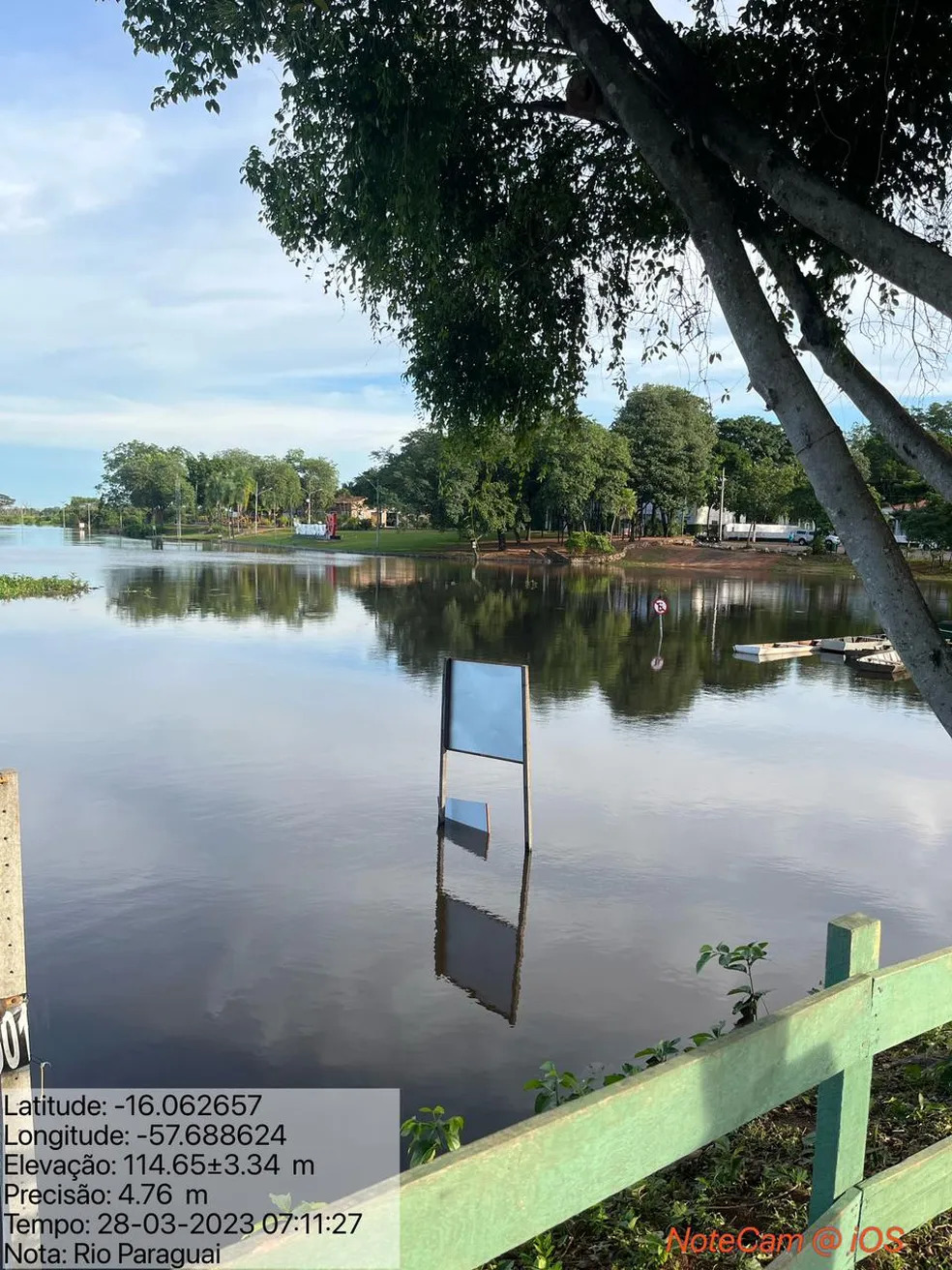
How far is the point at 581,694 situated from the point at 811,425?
1767 centimetres

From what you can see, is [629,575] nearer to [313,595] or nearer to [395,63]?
[313,595]

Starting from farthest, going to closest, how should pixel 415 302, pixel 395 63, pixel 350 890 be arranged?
1. pixel 350 890
2. pixel 415 302
3. pixel 395 63

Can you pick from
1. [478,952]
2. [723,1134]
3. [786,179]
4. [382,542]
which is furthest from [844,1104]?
[382,542]

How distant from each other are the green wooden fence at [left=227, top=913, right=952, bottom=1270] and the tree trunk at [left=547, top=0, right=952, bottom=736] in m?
2.15

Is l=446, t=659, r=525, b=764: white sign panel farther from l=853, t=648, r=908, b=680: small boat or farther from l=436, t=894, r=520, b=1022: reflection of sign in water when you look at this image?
l=853, t=648, r=908, b=680: small boat

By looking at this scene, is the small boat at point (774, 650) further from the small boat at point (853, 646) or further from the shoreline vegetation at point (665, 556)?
the shoreline vegetation at point (665, 556)

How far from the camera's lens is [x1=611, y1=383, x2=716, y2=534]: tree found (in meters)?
82.8

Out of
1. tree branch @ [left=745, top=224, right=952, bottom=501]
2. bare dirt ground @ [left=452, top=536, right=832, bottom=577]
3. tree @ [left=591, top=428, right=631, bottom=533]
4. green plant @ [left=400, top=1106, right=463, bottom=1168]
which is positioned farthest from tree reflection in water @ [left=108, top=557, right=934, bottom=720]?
green plant @ [left=400, top=1106, right=463, bottom=1168]

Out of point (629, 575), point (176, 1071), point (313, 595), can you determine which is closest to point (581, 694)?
point (176, 1071)

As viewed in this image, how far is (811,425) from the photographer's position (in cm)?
506

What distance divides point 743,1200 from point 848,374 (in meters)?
4.34

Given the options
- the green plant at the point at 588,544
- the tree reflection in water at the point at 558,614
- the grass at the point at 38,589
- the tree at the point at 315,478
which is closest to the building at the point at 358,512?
the tree at the point at 315,478

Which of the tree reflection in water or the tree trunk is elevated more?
the tree trunk

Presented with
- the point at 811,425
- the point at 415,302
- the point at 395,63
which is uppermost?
the point at 395,63
